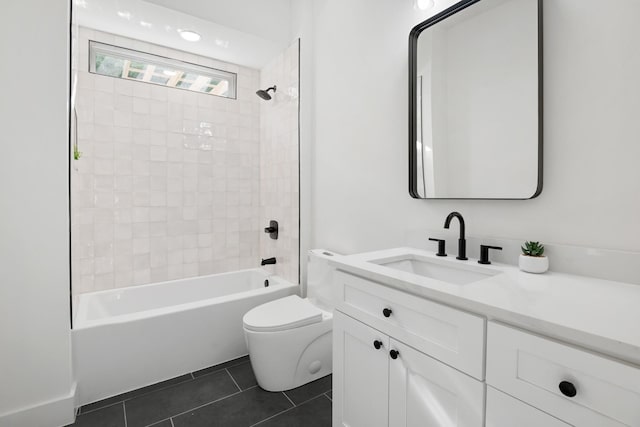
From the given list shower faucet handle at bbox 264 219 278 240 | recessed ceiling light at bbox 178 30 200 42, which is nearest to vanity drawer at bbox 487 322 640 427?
shower faucet handle at bbox 264 219 278 240

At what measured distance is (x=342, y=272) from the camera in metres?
1.35

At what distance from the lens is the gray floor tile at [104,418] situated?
1620 millimetres

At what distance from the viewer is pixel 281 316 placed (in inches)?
74.7

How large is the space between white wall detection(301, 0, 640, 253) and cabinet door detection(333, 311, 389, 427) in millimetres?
656

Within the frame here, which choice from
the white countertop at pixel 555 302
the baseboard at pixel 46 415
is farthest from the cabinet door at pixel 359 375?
the baseboard at pixel 46 415

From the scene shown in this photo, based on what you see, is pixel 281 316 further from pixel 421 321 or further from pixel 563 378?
pixel 563 378

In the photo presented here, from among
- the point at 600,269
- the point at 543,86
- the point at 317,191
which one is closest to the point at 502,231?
the point at 600,269

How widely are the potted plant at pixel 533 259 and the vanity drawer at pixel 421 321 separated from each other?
432 millimetres

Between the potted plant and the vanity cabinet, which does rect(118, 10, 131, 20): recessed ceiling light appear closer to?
the vanity cabinet

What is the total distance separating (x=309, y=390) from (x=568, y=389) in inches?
60.4

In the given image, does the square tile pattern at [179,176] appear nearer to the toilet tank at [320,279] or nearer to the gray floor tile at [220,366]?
the toilet tank at [320,279]

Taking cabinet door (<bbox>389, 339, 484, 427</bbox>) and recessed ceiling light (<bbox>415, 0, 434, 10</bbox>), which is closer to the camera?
cabinet door (<bbox>389, 339, 484, 427</bbox>)

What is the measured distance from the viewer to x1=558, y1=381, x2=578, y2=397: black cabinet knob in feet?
2.17

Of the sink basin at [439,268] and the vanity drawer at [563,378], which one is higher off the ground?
the sink basin at [439,268]
